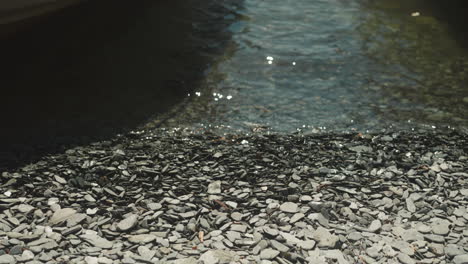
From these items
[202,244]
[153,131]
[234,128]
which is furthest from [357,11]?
[202,244]

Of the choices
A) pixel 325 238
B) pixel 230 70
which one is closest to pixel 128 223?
pixel 325 238

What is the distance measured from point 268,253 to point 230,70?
16.3 ft

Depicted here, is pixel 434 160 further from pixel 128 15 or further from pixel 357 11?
pixel 128 15

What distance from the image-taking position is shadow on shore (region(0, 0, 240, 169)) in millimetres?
7098

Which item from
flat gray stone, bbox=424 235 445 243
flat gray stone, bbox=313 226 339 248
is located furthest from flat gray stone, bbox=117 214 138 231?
flat gray stone, bbox=424 235 445 243

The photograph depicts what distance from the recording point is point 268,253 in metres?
4.79

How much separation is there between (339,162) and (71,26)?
6.29m

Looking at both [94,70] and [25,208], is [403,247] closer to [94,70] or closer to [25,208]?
[25,208]

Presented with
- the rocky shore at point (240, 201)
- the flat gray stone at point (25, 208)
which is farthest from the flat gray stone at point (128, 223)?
the flat gray stone at point (25, 208)

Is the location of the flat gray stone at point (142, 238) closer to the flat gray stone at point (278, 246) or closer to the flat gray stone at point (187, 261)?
the flat gray stone at point (187, 261)

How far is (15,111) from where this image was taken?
7461 mm

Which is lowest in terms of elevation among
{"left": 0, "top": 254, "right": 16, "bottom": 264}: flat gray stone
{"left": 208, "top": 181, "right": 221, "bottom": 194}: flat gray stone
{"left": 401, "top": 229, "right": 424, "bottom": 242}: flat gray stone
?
{"left": 401, "top": 229, "right": 424, "bottom": 242}: flat gray stone

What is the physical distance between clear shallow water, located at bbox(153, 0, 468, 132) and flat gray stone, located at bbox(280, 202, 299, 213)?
2040 mm

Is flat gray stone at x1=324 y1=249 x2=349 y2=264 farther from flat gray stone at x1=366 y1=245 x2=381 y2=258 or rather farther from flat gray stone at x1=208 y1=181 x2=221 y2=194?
flat gray stone at x1=208 y1=181 x2=221 y2=194
